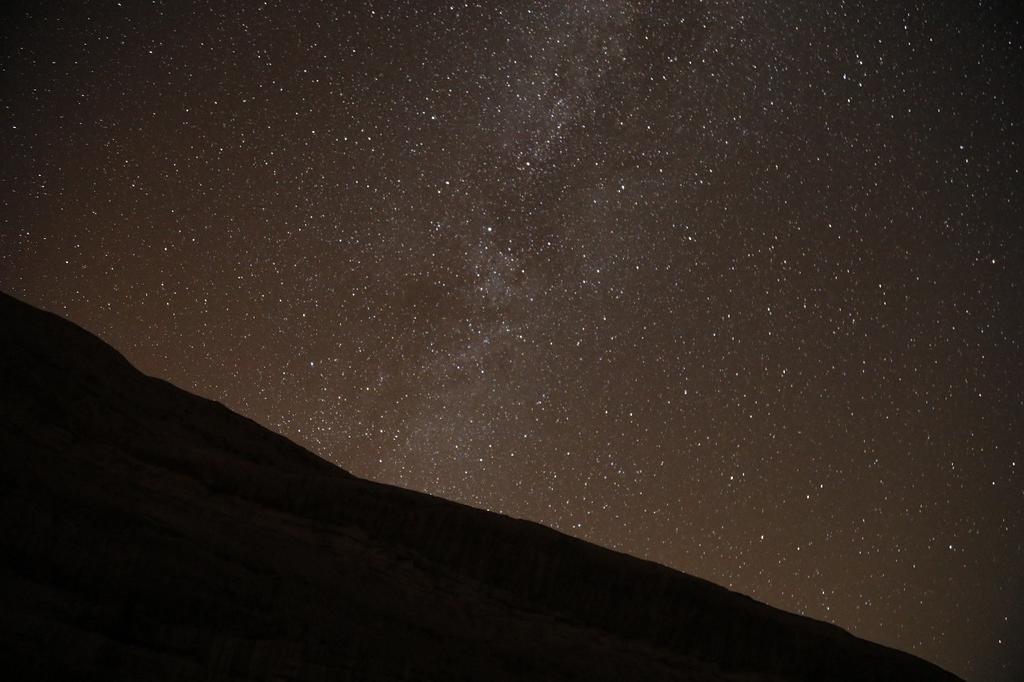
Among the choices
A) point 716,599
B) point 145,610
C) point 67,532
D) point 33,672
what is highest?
point 716,599

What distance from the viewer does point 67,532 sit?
4.15 meters

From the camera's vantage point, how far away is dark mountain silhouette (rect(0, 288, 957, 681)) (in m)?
4.04

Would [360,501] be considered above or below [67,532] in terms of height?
above

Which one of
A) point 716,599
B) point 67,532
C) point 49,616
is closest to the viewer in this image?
point 49,616

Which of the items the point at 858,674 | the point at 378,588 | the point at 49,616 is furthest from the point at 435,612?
the point at 858,674

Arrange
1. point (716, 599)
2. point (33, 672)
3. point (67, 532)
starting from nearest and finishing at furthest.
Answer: point (33, 672)
point (67, 532)
point (716, 599)

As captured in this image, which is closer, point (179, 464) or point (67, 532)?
point (67, 532)

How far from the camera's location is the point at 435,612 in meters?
4.90

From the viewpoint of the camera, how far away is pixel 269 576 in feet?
14.7

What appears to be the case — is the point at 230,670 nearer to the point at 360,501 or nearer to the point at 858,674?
the point at 360,501

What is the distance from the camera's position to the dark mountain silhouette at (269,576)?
404 centimetres

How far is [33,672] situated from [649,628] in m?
3.79

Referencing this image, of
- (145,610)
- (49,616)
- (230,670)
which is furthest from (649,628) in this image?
(49,616)

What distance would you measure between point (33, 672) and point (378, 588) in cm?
186
